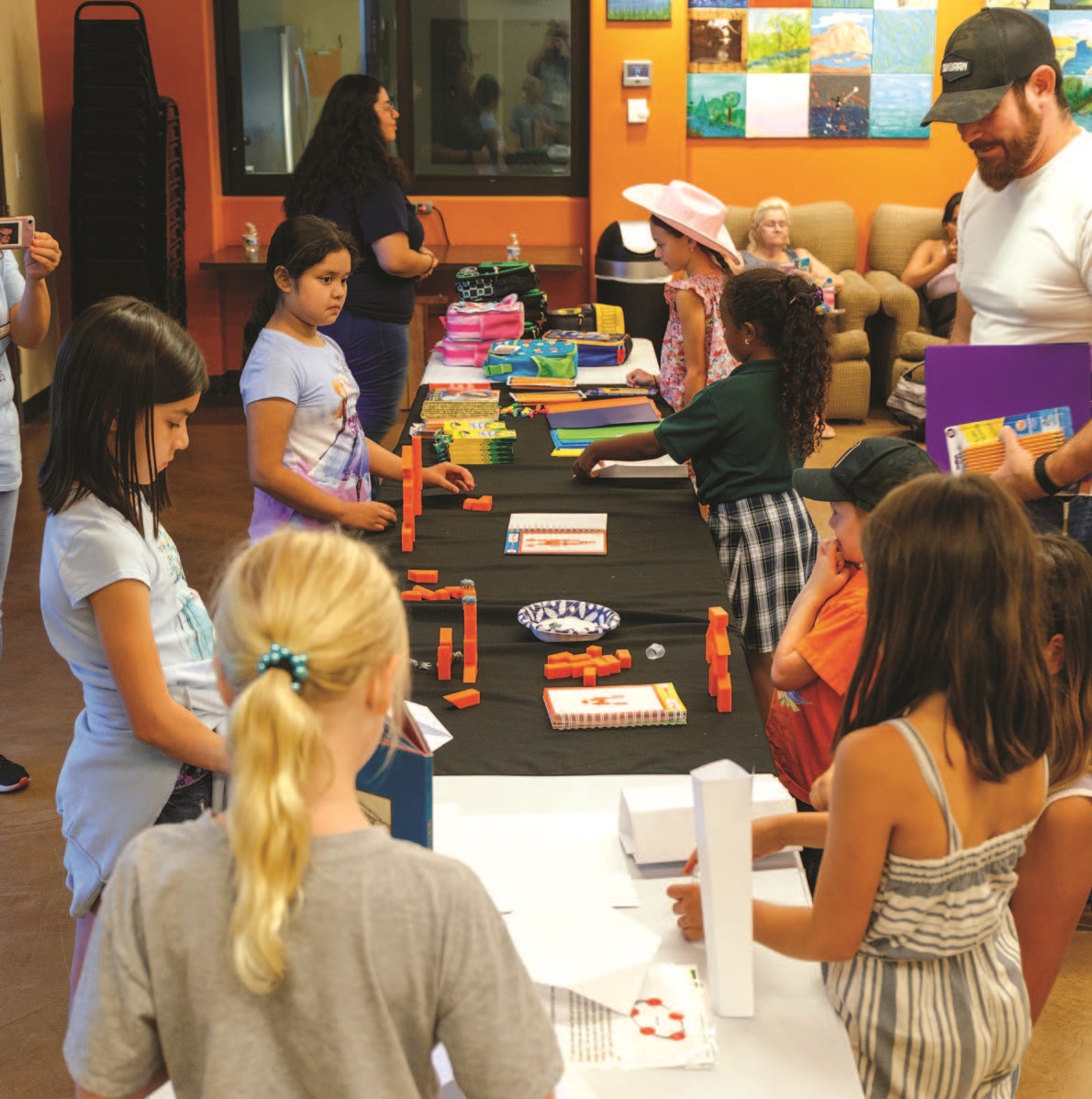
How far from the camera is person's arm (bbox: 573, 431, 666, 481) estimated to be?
10.5 feet

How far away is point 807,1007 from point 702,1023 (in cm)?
12

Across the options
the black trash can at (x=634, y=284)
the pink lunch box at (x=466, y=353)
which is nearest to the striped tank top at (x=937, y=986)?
the pink lunch box at (x=466, y=353)

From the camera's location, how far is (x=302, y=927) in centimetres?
97

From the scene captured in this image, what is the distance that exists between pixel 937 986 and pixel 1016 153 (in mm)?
1811

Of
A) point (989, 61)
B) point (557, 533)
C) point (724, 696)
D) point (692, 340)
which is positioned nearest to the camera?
point (724, 696)

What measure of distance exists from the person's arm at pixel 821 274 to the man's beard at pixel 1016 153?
13.5 feet

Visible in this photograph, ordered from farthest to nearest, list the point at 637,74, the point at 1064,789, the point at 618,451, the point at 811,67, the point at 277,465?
the point at 811,67
the point at 637,74
the point at 618,451
the point at 277,465
the point at 1064,789

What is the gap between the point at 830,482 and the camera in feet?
7.32

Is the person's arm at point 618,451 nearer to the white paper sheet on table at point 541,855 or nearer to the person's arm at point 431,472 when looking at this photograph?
the person's arm at point 431,472

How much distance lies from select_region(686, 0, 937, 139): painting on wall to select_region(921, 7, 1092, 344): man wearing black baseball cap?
192 inches

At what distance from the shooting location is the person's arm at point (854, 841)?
130 centimetres

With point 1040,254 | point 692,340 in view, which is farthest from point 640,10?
point 1040,254

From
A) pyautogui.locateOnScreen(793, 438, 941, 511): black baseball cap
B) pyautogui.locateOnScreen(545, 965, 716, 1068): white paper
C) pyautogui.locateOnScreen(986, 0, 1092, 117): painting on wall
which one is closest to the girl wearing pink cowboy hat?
pyautogui.locateOnScreen(793, 438, 941, 511): black baseball cap

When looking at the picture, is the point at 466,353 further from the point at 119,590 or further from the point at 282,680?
the point at 282,680
